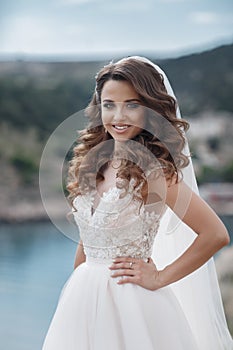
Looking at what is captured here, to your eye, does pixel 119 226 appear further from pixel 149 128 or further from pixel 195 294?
pixel 195 294

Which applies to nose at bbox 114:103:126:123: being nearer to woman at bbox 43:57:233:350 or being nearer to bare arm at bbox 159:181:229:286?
woman at bbox 43:57:233:350


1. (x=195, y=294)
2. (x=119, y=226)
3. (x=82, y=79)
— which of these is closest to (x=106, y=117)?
(x=119, y=226)

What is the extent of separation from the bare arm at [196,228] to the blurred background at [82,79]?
2.80 meters

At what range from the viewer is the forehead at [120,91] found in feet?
4.39

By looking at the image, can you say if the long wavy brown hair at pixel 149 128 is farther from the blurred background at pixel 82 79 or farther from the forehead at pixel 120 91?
the blurred background at pixel 82 79

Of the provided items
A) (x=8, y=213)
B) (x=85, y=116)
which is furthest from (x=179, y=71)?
(x=85, y=116)

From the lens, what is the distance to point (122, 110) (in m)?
1.34

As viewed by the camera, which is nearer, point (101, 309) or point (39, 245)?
point (101, 309)

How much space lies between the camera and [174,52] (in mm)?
4195

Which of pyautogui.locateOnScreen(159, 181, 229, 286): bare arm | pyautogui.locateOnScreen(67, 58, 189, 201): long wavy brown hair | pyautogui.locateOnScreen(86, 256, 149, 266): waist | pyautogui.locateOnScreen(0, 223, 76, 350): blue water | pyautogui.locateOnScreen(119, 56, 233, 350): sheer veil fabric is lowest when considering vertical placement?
pyautogui.locateOnScreen(0, 223, 76, 350): blue water

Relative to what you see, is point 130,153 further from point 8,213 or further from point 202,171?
point 8,213

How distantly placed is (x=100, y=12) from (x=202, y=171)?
1.21m

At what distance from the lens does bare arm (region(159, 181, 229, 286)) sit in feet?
4.36

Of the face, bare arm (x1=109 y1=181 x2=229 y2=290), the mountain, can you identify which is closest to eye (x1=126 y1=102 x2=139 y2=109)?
the face
